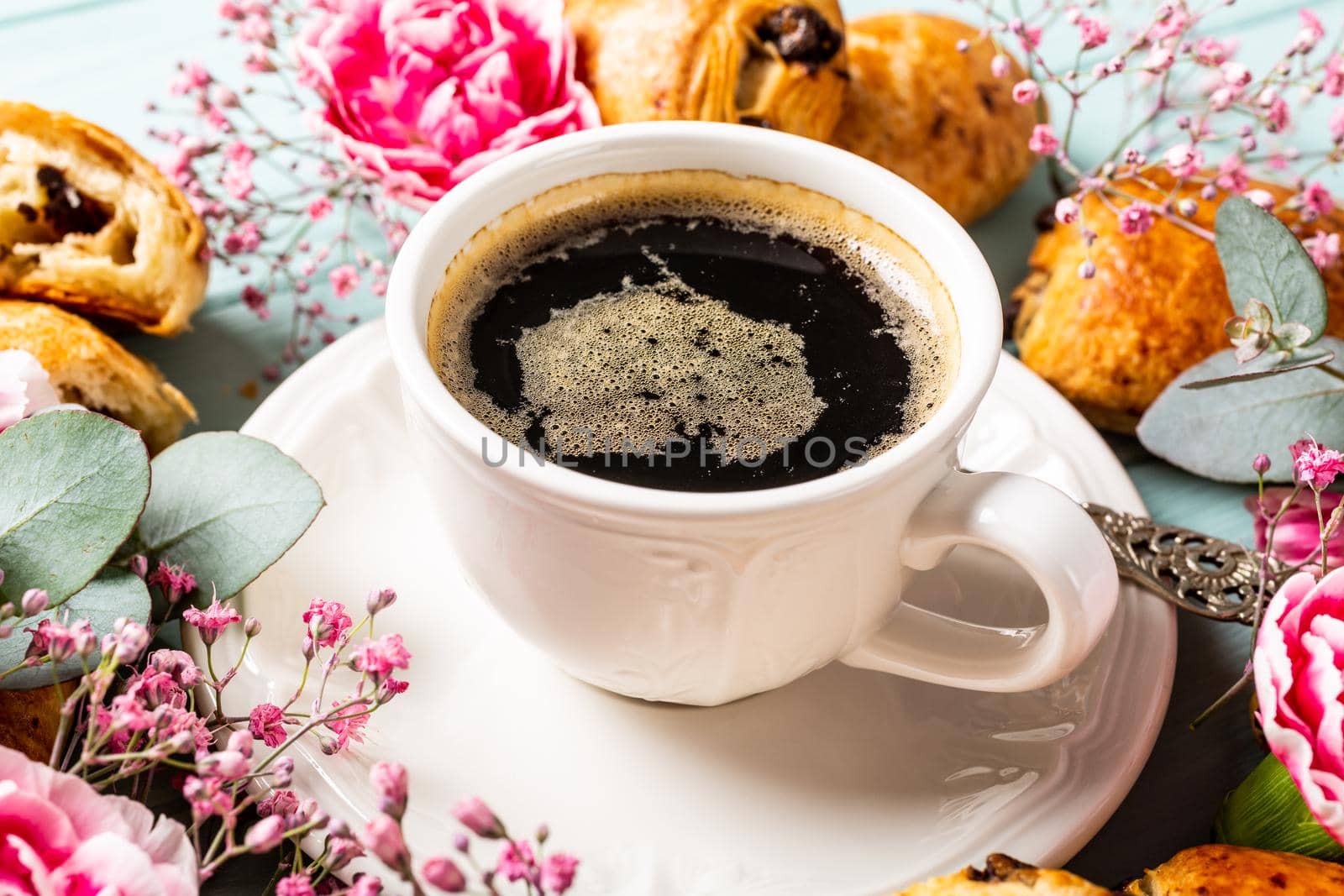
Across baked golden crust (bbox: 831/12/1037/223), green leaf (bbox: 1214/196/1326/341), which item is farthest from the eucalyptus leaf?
baked golden crust (bbox: 831/12/1037/223)

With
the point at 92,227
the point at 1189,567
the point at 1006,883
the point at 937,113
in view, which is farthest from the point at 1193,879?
the point at 92,227

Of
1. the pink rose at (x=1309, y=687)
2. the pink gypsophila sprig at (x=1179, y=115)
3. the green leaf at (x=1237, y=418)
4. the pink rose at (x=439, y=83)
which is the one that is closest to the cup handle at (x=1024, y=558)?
the pink rose at (x=1309, y=687)

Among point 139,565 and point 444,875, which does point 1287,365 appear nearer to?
point 444,875

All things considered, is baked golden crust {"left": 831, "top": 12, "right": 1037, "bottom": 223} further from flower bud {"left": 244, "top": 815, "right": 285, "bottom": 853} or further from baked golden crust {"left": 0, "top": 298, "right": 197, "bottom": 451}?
flower bud {"left": 244, "top": 815, "right": 285, "bottom": 853}

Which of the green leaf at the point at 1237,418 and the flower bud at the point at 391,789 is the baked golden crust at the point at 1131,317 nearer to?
the green leaf at the point at 1237,418

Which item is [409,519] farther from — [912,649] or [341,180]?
[341,180]

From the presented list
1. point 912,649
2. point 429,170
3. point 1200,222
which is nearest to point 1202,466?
point 1200,222
